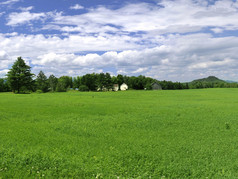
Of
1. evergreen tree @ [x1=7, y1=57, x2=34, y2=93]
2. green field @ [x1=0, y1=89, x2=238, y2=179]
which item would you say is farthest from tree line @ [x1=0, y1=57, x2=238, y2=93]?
green field @ [x1=0, y1=89, x2=238, y2=179]

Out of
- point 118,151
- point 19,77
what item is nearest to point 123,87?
point 19,77

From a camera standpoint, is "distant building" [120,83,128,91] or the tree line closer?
the tree line

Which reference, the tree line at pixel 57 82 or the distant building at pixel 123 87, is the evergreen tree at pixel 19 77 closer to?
the tree line at pixel 57 82

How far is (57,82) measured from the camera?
13350cm

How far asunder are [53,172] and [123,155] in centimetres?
304

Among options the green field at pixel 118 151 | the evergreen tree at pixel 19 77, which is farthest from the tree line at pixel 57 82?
the green field at pixel 118 151

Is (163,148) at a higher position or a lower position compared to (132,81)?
lower

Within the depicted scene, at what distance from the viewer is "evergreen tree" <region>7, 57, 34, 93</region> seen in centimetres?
7250

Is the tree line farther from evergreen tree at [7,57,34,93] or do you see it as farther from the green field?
the green field

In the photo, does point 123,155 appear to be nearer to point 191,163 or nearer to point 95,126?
point 191,163

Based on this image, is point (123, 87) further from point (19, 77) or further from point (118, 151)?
point (118, 151)

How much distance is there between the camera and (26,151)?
9023mm

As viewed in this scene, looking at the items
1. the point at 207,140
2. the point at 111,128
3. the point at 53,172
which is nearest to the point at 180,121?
the point at 207,140

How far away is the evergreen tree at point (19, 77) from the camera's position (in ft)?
238
